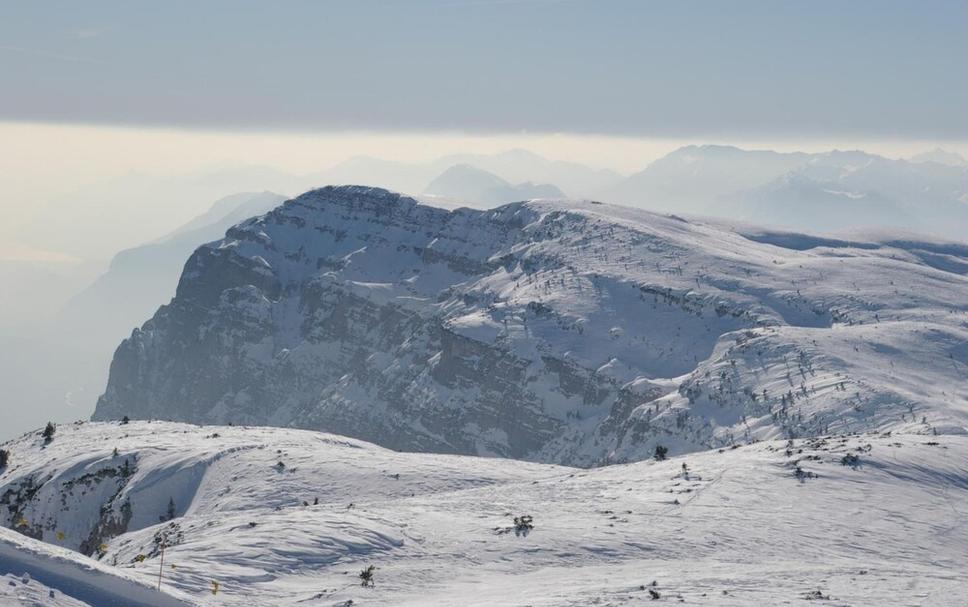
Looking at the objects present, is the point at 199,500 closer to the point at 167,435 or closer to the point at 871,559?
the point at 167,435

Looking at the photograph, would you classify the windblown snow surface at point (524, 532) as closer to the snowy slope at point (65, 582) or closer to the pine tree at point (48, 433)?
the snowy slope at point (65, 582)

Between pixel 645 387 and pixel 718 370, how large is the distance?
1433 cm

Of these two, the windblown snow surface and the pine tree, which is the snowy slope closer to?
the windblown snow surface

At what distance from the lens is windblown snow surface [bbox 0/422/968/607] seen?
41406 millimetres

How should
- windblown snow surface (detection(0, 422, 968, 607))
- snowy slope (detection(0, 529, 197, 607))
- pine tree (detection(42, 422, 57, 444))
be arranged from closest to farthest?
snowy slope (detection(0, 529, 197, 607))
windblown snow surface (detection(0, 422, 968, 607))
pine tree (detection(42, 422, 57, 444))

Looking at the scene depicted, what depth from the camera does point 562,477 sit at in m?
76.6

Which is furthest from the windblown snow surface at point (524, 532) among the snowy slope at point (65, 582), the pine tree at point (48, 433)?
the pine tree at point (48, 433)

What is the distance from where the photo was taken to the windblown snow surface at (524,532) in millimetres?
41406

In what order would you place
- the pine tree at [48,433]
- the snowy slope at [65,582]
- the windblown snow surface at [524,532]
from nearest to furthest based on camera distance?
the snowy slope at [65,582], the windblown snow surface at [524,532], the pine tree at [48,433]

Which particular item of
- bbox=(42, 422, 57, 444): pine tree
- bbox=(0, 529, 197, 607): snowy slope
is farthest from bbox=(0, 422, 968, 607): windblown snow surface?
bbox=(42, 422, 57, 444): pine tree

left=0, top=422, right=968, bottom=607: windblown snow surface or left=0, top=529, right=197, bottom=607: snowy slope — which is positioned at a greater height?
left=0, top=529, right=197, bottom=607: snowy slope

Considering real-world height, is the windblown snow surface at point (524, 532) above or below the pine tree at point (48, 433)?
above

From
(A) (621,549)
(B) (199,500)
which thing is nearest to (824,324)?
(B) (199,500)

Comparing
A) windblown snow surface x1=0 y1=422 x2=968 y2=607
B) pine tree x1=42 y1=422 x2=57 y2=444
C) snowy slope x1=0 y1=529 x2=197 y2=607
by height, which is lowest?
pine tree x1=42 y1=422 x2=57 y2=444
